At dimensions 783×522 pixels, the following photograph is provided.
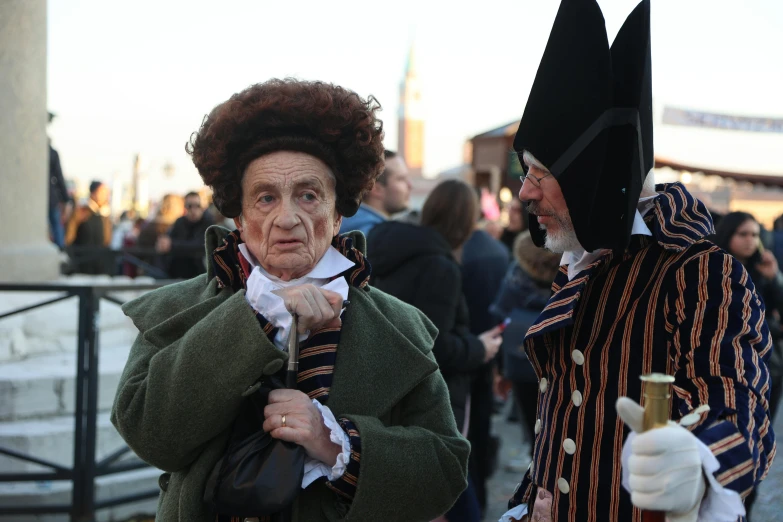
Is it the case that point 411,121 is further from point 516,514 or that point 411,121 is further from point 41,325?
point 516,514

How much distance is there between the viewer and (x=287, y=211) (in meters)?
2.19

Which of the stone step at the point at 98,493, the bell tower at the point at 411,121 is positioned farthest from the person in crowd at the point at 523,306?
the bell tower at the point at 411,121

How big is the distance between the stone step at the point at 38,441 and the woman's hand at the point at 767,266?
3.85 meters

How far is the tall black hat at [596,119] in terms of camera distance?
1.86 meters

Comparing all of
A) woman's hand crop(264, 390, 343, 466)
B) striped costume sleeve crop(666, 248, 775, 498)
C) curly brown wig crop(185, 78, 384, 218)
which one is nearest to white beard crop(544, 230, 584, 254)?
striped costume sleeve crop(666, 248, 775, 498)

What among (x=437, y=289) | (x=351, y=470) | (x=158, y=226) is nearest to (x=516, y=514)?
(x=351, y=470)

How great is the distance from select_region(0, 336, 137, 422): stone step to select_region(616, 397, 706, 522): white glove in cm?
416

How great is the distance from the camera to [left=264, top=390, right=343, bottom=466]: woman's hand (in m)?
2.01

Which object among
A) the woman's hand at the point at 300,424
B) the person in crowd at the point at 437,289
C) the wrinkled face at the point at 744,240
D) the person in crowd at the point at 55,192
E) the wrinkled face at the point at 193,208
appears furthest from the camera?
the wrinkled face at the point at 193,208

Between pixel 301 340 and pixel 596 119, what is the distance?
0.89 meters

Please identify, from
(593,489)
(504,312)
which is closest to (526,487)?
(593,489)

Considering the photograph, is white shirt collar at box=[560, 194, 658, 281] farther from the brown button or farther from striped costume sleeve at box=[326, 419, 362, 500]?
the brown button

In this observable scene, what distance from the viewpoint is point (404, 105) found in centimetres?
11331

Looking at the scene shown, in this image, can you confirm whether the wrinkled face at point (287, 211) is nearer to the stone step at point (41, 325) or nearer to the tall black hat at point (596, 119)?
the tall black hat at point (596, 119)
